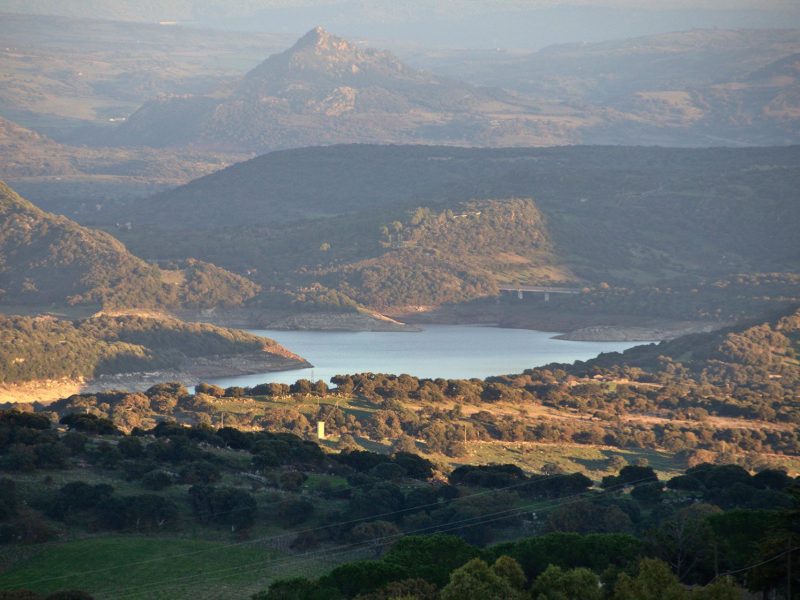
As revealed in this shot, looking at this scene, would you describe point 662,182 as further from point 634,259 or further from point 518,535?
point 518,535

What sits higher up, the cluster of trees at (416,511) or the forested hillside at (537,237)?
the cluster of trees at (416,511)

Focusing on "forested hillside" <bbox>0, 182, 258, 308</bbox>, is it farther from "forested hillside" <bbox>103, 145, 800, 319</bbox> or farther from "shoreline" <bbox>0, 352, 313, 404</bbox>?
"shoreline" <bbox>0, 352, 313, 404</bbox>

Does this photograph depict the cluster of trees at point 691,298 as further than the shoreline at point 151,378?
Yes

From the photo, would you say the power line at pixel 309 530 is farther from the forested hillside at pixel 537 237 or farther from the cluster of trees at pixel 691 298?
the forested hillside at pixel 537 237

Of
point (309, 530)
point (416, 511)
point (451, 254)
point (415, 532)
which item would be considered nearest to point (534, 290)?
point (451, 254)

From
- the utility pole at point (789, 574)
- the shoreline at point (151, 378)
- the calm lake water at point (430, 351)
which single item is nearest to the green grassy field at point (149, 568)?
the utility pole at point (789, 574)

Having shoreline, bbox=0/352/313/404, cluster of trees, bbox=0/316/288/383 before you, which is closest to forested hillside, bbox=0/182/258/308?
cluster of trees, bbox=0/316/288/383

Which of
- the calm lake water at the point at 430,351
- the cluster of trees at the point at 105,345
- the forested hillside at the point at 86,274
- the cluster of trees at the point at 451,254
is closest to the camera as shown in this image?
the cluster of trees at the point at 105,345
